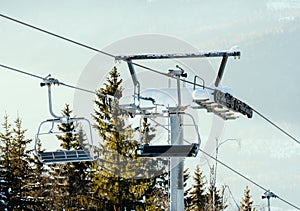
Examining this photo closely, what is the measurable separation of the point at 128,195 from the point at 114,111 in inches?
122

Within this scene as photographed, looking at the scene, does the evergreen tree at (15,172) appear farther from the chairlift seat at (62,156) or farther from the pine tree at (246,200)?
the chairlift seat at (62,156)

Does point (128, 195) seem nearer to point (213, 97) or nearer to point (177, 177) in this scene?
point (177, 177)

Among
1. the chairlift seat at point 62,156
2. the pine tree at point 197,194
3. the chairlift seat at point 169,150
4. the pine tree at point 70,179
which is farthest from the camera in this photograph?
the pine tree at point 197,194

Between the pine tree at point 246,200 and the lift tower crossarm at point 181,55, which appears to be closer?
the lift tower crossarm at point 181,55

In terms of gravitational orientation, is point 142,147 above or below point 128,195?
below

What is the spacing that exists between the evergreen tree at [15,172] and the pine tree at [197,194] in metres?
7.22

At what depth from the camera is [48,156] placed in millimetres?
11281

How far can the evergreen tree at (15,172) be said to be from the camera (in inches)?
1364

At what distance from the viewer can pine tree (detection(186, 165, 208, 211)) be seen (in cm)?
3965

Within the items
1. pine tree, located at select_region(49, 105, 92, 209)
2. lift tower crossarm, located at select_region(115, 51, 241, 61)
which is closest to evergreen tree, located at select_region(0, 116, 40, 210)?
pine tree, located at select_region(49, 105, 92, 209)

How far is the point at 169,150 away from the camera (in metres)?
12.2

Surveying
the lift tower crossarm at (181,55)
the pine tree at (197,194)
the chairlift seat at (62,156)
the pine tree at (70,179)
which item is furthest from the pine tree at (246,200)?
the chairlift seat at (62,156)

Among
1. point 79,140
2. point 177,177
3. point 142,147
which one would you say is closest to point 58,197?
point 79,140

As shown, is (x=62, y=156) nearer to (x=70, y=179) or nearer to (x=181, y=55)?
(x=181, y=55)
